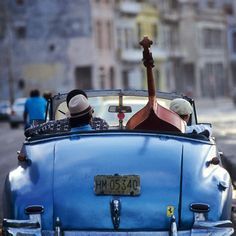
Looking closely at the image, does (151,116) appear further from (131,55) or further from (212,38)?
(212,38)

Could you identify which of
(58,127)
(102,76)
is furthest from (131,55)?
(58,127)

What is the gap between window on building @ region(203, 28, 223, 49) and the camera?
305ft

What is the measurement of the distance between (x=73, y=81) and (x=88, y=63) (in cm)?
187

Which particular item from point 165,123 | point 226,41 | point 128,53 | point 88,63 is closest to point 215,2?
point 226,41

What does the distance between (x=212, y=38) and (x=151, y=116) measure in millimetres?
88651

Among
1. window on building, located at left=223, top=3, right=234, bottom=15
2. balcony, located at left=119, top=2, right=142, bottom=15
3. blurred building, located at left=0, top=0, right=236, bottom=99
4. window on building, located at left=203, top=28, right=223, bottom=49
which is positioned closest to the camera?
blurred building, located at left=0, top=0, right=236, bottom=99

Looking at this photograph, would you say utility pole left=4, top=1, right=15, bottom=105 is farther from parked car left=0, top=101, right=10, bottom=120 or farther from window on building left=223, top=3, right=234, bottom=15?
window on building left=223, top=3, right=234, bottom=15

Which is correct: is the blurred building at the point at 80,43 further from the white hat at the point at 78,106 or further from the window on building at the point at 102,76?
the white hat at the point at 78,106

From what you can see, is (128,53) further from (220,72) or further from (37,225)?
(37,225)

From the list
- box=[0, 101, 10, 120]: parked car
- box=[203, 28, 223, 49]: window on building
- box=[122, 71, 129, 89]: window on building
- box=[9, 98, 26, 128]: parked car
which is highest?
box=[203, 28, 223, 49]: window on building

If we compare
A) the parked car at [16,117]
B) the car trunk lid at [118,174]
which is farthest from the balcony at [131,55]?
the car trunk lid at [118,174]

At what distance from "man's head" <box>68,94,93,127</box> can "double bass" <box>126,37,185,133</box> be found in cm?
37

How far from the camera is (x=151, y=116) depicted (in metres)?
7.20

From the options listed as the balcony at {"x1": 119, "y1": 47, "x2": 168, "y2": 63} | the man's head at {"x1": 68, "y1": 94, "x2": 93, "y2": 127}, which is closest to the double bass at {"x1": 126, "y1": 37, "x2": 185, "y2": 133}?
the man's head at {"x1": 68, "y1": 94, "x2": 93, "y2": 127}
